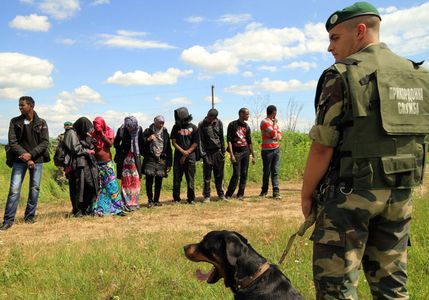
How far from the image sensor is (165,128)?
9.34 meters

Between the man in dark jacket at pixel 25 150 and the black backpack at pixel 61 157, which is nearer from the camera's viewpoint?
the man in dark jacket at pixel 25 150

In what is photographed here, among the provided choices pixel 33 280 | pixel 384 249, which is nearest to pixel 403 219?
pixel 384 249

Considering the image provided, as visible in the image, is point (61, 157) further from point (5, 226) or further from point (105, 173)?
point (5, 226)

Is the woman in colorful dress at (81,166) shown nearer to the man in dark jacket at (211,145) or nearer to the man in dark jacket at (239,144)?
the man in dark jacket at (211,145)

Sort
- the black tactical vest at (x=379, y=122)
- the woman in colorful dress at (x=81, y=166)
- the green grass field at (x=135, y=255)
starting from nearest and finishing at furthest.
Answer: the black tactical vest at (x=379, y=122) < the green grass field at (x=135, y=255) < the woman in colorful dress at (x=81, y=166)

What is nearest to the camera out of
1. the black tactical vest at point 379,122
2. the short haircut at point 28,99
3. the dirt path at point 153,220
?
the black tactical vest at point 379,122

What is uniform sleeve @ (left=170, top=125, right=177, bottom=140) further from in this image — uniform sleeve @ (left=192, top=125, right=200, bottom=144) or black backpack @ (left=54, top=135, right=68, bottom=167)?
black backpack @ (left=54, top=135, right=68, bottom=167)

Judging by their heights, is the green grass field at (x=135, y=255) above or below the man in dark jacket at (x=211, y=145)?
below

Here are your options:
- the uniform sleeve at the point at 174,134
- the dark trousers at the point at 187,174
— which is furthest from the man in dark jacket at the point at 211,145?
the uniform sleeve at the point at 174,134

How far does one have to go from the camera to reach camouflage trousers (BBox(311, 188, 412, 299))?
2.21 metres

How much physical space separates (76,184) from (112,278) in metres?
4.22

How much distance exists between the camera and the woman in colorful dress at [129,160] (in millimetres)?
8508

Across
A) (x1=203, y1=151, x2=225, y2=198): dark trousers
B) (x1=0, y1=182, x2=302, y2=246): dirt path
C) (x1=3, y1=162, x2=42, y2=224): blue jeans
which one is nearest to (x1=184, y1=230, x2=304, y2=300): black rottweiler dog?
(x1=0, y1=182, x2=302, y2=246): dirt path

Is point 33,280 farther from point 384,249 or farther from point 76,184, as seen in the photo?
point 76,184
